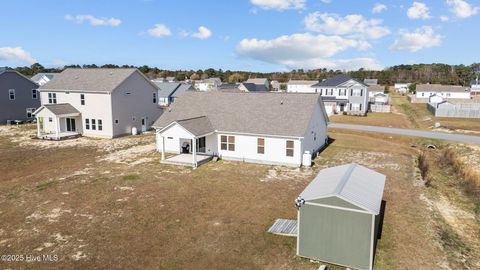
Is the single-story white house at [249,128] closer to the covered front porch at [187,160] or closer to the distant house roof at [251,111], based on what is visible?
the distant house roof at [251,111]

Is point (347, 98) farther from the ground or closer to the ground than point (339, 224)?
farther from the ground

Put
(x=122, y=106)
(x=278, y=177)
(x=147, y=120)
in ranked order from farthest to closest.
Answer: (x=147, y=120) < (x=122, y=106) < (x=278, y=177)

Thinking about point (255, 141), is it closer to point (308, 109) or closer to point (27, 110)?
point (308, 109)

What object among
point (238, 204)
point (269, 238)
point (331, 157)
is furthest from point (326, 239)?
point (331, 157)

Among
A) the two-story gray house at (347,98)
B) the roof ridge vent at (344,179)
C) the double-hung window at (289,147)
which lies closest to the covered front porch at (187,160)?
the double-hung window at (289,147)

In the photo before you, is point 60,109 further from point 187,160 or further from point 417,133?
point 417,133

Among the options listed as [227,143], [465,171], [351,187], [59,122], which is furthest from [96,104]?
[465,171]
